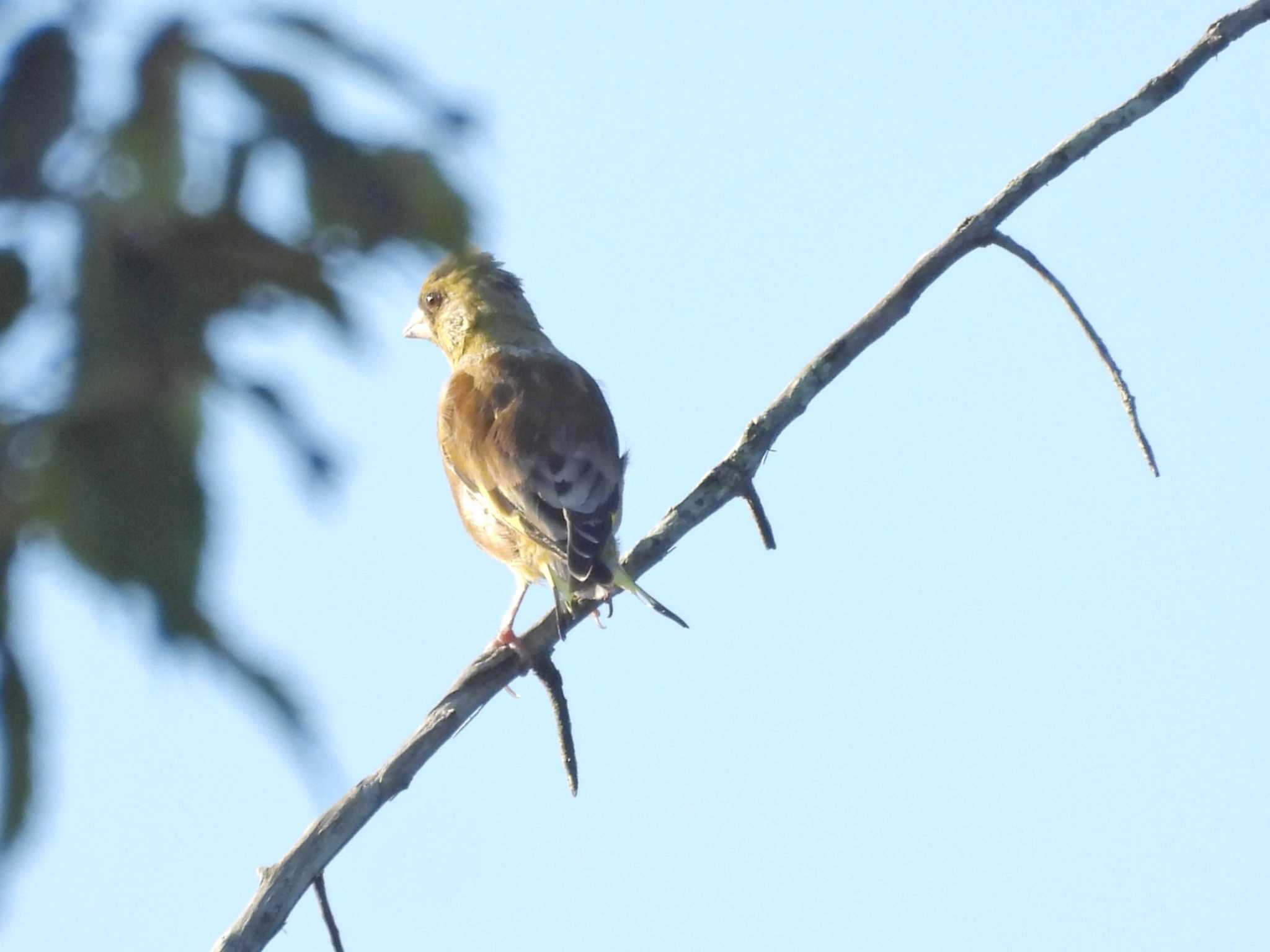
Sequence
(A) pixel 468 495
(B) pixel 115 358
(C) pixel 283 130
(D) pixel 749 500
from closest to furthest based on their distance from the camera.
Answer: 1. (B) pixel 115 358
2. (C) pixel 283 130
3. (D) pixel 749 500
4. (A) pixel 468 495

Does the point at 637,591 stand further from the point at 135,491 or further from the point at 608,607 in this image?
the point at 135,491

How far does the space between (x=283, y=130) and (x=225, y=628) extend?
19.8 inches

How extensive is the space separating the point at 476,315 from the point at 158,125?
8.11 meters

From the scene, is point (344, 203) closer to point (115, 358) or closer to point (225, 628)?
point (115, 358)

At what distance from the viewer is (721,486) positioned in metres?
5.84

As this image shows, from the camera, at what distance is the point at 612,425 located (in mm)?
8758

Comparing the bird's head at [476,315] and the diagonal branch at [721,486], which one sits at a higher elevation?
the bird's head at [476,315]

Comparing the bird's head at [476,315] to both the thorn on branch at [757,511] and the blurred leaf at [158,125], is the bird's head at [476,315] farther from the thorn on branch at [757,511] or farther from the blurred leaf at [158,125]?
the blurred leaf at [158,125]

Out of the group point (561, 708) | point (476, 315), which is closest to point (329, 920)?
point (561, 708)

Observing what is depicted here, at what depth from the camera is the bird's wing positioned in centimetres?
747

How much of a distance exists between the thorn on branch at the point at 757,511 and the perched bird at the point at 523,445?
581mm

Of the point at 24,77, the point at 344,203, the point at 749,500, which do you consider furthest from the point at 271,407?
the point at 749,500

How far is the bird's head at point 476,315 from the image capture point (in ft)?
32.0

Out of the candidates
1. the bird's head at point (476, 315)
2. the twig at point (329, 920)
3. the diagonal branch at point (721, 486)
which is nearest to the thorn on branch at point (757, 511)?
the diagonal branch at point (721, 486)
